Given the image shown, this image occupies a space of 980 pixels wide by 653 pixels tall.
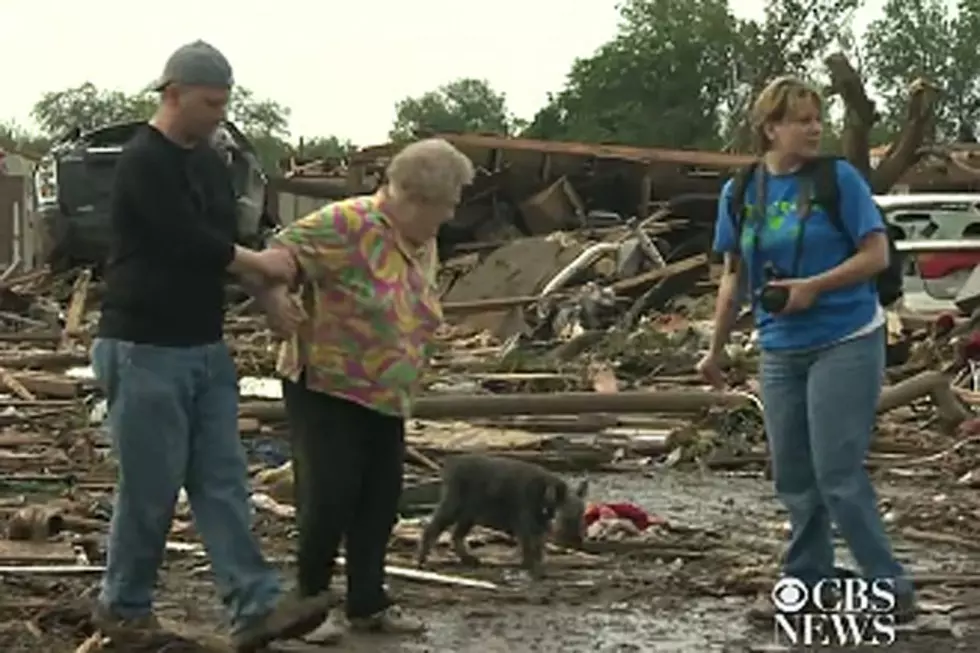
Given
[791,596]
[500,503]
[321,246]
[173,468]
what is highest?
[321,246]

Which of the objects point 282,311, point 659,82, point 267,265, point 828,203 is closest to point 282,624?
point 282,311

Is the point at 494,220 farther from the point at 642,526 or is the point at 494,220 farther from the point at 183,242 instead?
the point at 183,242

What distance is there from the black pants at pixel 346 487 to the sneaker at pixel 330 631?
7cm

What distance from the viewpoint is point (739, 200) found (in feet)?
24.1

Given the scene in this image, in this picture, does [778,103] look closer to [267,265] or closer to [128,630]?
[267,265]

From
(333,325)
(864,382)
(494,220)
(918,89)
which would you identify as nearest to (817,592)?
(864,382)

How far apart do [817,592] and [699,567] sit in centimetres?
156

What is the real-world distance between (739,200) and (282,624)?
2320 millimetres

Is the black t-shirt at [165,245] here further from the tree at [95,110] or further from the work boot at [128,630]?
the tree at [95,110]

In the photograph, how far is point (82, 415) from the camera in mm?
14539

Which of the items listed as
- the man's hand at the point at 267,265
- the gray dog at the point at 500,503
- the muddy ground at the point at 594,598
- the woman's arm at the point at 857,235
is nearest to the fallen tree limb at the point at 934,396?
the muddy ground at the point at 594,598

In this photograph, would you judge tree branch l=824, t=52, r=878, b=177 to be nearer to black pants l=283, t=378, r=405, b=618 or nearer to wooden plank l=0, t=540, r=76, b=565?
wooden plank l=0, t=540, r=76, b=565

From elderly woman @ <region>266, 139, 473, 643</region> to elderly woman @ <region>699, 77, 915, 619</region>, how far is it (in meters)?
1.13

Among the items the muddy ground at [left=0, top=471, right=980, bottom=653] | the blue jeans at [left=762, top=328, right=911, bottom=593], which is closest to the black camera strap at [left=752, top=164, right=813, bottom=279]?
the blue jeans at [left=762, top=328, right=911, bottom=593]
